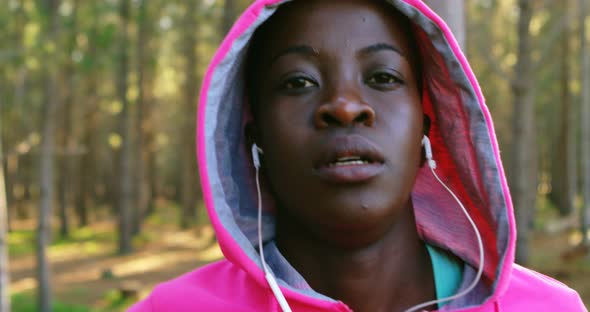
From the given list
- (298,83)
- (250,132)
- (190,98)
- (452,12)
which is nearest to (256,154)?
(250,132)

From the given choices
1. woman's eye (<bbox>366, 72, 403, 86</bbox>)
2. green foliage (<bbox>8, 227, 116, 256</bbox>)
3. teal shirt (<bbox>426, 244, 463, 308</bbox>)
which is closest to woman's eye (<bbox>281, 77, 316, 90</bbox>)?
woman's eye (<bbox>366, 72, 403, 86</bbox>)

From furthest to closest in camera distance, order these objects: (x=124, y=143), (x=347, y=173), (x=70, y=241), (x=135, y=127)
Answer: (x=135, y=127)
(x=70, y=241)
(x=124, y=143)
(x=347, y=173)

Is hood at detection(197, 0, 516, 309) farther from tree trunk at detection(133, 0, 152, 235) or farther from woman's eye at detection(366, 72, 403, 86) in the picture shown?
tree trunk at detection(133, 0, 152, 235)

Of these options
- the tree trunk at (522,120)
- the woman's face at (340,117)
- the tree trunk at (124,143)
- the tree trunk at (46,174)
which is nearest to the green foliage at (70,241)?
the tree trunk at (124,143)

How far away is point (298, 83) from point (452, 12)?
913 millimetres

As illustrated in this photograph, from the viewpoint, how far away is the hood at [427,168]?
1705 mm

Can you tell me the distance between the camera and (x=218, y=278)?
1877 millimetres

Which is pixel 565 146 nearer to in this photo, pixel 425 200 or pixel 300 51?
pixel 425 200

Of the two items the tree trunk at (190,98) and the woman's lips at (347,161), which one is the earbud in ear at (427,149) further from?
the tree trunk at (190,98)

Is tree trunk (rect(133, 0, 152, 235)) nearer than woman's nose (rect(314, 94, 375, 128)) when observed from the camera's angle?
No

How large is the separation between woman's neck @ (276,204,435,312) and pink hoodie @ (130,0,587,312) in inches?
2.3

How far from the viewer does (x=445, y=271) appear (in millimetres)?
1873

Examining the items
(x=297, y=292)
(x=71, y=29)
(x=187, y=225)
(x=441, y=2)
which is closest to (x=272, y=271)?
(x=297, y=292)

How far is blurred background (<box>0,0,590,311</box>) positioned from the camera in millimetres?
9273
